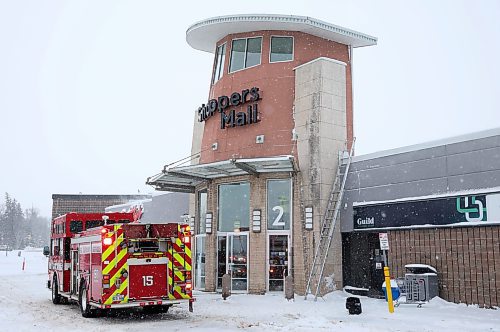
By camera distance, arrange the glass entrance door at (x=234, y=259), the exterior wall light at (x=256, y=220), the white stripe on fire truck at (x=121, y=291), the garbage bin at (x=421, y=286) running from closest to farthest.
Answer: the white stripe on fire truck at (x=121, y=291)
the garbage bin at (x=421, y=286)
the exterior wall light at (x=256, y=220)
the glass entrance door at (x=234, y=259)

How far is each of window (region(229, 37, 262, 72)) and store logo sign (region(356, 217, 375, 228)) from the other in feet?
26.2

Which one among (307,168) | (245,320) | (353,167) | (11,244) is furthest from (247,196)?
(11,244)

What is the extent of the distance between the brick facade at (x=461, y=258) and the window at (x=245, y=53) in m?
9.94

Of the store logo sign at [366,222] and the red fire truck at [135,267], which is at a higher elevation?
the store logo sign at [366,222]

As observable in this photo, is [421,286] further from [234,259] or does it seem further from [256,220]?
[234,259]

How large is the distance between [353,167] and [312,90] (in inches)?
132

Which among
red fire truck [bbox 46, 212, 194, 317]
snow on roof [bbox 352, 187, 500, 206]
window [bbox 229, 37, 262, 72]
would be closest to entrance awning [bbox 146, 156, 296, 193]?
snow on roof [bbox 352, 187, 500, 206]

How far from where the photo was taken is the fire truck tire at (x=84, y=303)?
50.5 feet

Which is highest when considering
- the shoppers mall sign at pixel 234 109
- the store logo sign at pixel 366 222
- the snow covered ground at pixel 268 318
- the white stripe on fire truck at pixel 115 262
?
the shoppers mall sign at pixel 234 109

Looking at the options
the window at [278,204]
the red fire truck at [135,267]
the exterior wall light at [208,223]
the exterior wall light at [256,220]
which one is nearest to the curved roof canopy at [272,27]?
the window at [278,204]

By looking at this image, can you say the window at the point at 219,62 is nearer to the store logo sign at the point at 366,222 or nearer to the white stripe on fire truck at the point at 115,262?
the store logo sign at the point at 366,222

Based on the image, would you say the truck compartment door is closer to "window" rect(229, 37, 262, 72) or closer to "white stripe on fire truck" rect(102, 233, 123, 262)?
"white stripe on fire truck" rect(102, 233, 123, 262)

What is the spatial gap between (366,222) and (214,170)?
622 centimetres

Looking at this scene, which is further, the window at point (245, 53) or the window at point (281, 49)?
the window at point (245, 53)
